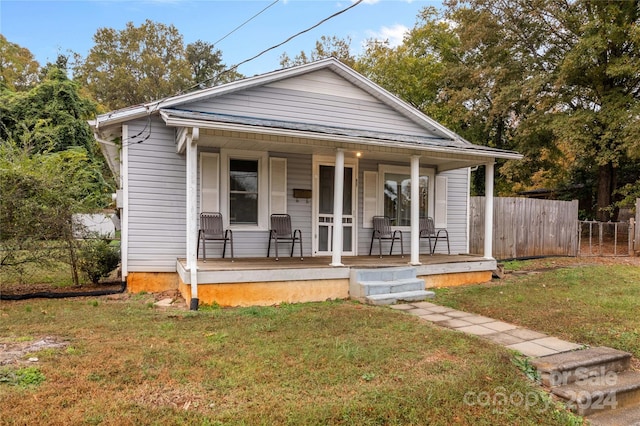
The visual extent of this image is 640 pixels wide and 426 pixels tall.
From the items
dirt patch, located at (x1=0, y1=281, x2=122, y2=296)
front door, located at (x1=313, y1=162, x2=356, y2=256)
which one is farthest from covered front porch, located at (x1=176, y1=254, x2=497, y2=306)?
dirt patch, located at (x1=0, y1=281, x2=122, y2=296)

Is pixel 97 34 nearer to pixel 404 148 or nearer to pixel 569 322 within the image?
pixel 404 148

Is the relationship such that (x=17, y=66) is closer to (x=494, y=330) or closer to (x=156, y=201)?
(x=156, y=201)

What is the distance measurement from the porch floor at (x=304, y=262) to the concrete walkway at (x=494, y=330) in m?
1.27

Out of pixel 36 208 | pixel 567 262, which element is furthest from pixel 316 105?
pixel 567 262

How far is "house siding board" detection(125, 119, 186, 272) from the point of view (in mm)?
6707

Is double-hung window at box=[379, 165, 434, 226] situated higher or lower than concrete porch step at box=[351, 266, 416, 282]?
higher

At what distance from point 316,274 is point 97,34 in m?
33.4

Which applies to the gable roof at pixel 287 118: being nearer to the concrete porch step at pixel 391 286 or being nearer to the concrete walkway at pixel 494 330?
the concrete porch step at pixel 391 286

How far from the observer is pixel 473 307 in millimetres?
5672

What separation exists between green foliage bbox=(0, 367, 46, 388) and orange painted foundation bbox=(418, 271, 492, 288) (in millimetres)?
5667

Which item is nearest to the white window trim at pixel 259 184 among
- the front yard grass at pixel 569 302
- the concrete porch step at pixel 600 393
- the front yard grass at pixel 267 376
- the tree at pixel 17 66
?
the front yard grass at pixel 267 376

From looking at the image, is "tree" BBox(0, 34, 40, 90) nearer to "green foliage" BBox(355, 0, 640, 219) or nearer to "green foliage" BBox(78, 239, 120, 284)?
"green foliage" BBox(355, 0, 640, 219)

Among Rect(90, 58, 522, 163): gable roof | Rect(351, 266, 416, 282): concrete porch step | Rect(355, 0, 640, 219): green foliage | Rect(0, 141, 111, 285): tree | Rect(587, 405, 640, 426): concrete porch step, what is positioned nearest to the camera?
Rect(587, 405, 640, 426): concrete porch step

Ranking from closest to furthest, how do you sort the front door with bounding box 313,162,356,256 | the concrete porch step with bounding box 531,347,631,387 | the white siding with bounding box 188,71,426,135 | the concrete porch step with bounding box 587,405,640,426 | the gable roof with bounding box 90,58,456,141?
the concrete porch step with bounding box 587,405,640,426 → the concrete porch step with bounding box 531,347,631,387 → the gable roof with bounding box 90,58,456,141 → the white siding with bounding box 188,71,426,135 → the front door with bounding box 313,162,356,256
